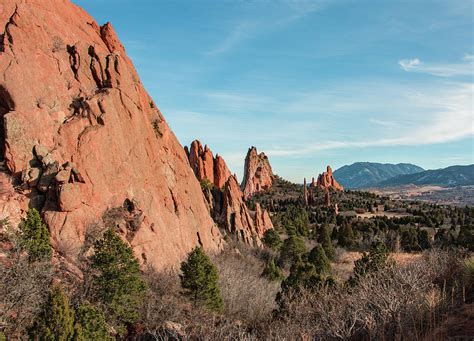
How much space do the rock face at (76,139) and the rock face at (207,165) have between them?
52.8 m

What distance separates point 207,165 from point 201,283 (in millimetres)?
72541

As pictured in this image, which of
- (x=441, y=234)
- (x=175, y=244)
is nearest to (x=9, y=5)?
(x=175, y=244)

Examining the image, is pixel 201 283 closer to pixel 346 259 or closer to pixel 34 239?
pixel 34 239

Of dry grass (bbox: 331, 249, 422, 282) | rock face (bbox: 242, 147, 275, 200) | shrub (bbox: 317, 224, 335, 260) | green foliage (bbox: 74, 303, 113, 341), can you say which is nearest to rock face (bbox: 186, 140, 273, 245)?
shrub (bbox: 317, 224, 335, 260)

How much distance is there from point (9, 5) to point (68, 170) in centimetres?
1759

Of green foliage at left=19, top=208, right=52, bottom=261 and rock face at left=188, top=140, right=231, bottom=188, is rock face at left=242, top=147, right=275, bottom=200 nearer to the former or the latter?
rock face at left=188, top=140, right=231, bottom=188

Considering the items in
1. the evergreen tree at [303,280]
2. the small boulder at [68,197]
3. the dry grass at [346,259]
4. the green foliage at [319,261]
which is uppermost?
the small boulder at [68,197]

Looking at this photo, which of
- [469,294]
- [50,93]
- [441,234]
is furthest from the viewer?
[441,234]

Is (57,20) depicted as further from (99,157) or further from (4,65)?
(99,157)

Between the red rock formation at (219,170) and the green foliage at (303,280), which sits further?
A: the red rock formation at (219,170)

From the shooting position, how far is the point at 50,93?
1213 inches

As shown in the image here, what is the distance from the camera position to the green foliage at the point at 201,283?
1016 inches

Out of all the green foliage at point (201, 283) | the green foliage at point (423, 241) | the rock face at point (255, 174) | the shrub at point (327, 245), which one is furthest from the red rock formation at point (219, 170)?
the green foliage at point (201, 283)

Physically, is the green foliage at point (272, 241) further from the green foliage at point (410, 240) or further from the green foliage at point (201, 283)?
the green foliage at point (201, 283)
